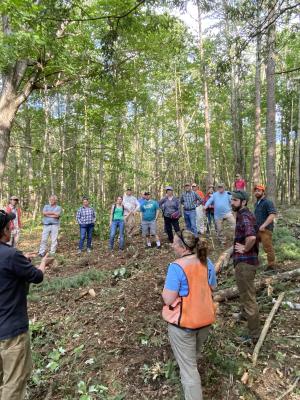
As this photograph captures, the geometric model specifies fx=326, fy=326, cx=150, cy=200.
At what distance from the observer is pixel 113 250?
10.6m

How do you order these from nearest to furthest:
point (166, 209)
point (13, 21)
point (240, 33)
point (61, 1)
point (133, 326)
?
point (61, 1)
point (133, 326)
point (240, 33)
point (13, 21)
point (166, 209)

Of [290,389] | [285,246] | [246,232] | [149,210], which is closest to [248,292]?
[246,232]

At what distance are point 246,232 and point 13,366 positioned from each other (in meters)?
3.06

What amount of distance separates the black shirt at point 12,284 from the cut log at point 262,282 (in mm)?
3445

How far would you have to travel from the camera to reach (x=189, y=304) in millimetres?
3080

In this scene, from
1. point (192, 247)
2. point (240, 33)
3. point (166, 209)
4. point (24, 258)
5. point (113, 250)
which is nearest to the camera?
point (24, 258)

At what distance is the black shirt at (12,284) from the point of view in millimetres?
2945

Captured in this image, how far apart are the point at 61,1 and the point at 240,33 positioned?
3.18 meters

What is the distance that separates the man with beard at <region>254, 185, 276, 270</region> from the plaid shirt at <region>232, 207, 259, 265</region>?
1972 millimetres

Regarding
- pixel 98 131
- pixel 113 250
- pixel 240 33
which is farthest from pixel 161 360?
pixel 98 131

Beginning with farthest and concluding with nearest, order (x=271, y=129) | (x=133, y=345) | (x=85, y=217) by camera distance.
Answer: (x=85, y=217), (x=271, y=129), (x=133, y=345)

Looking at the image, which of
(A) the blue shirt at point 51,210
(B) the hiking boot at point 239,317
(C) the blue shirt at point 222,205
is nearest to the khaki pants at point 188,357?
(B) the hiking boot at point 239,317

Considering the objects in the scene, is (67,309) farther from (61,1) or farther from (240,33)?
(240,33)

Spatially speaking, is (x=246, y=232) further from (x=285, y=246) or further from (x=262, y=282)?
(x=285, y=246)
